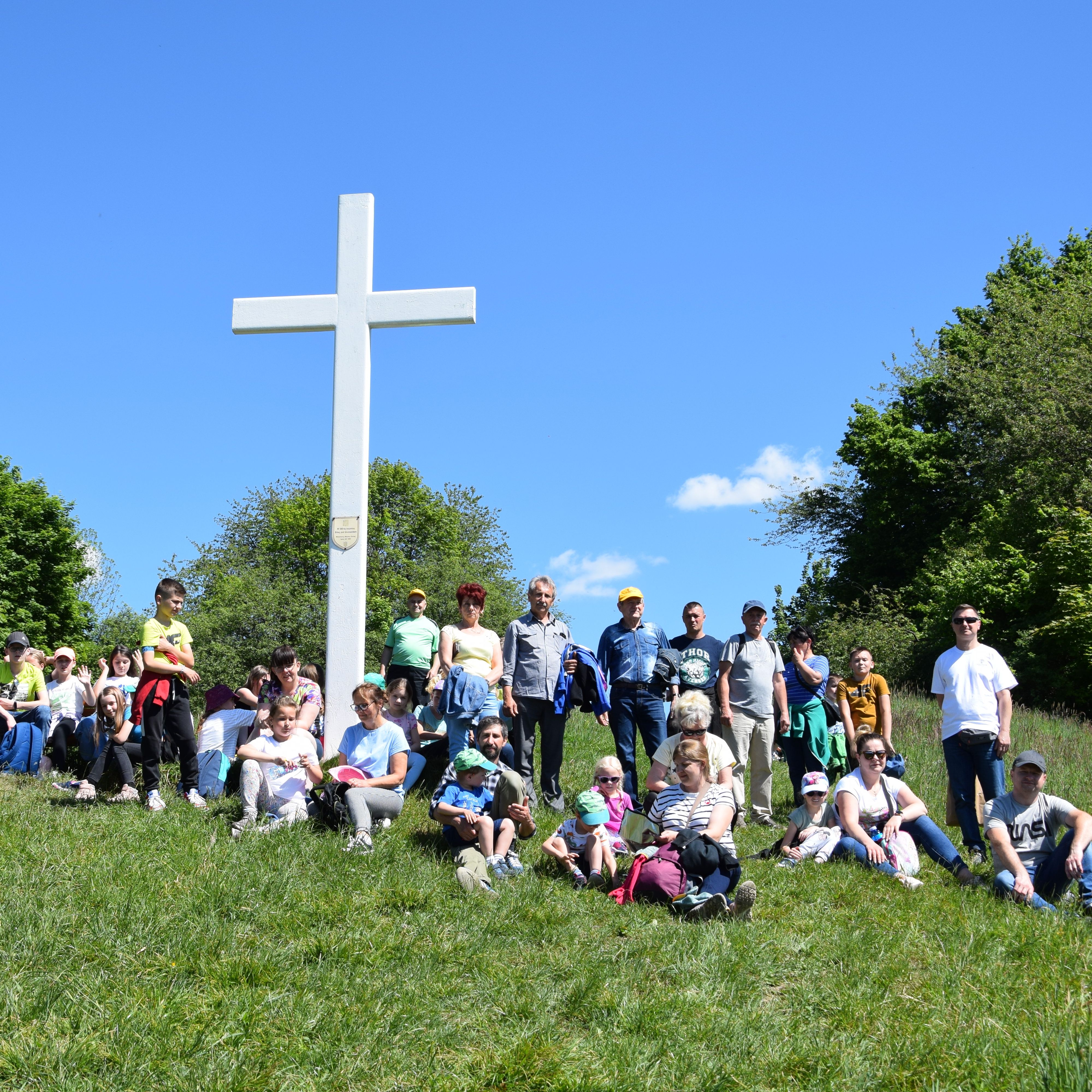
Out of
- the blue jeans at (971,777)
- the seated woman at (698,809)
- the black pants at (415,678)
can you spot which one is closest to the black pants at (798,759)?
the blue jeans at (971,777)

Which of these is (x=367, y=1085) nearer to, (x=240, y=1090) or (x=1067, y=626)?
(x=240, y=1090)

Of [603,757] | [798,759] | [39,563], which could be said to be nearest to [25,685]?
[603,757]

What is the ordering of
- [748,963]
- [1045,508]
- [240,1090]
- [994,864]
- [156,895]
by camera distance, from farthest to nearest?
1. [1045,508]
2. [994,864]
3. [156,895]
4. [748,963]
5. [240,1090]

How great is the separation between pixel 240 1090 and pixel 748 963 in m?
2.53

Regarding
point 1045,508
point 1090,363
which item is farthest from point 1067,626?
point 1090,363

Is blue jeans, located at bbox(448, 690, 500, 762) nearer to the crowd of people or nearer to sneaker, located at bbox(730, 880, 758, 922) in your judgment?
the crowd of people

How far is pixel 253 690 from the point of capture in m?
10.6

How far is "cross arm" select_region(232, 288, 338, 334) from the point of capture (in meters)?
11.3

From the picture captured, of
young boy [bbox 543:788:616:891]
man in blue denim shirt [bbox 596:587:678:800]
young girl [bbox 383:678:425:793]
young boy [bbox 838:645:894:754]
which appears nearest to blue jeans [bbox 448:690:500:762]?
young girl [bbox 383:678:425:793]

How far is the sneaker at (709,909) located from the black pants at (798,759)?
374 cm

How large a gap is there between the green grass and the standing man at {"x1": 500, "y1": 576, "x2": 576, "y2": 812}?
1983 millimetres

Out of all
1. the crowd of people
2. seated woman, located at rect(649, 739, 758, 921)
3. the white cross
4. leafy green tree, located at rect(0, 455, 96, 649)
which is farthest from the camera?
leafy green tree, located at rect(0, 455, 96, 649)

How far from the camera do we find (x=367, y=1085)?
4285 mm

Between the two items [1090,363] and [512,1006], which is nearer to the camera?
[512,1006]
